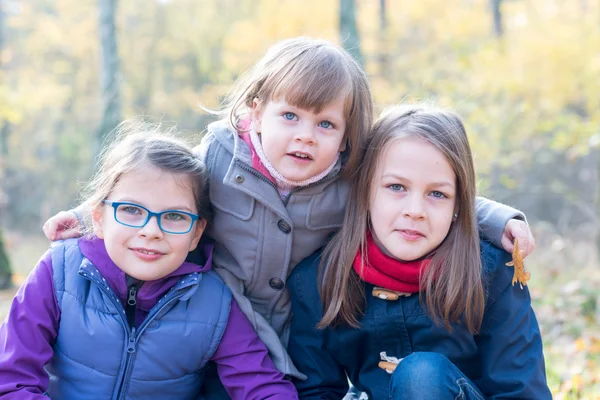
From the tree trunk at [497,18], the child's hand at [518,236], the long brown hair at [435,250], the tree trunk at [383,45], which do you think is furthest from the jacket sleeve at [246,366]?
the tree trunk at [497,18]

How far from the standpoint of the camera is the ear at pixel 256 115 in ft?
8.22

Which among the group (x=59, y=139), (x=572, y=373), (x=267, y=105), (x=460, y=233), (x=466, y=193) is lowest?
(x=59, y=139)

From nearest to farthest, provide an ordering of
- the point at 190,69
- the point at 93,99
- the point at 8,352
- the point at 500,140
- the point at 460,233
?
1. the point at 8,352
2. the point at 460,233
3. the point at 500,140
4. the point at 190,69
5. the point at 93,99

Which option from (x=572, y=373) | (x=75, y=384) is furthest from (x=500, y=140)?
(x=75, y=384)

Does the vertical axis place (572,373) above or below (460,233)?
below

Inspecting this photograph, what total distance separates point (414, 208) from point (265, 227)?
1.97ft

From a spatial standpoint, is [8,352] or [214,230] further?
[214,230]

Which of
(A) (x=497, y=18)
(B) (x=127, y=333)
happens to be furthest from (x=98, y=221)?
(A) (x=497, y=18)

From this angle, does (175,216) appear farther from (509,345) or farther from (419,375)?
(509,345)

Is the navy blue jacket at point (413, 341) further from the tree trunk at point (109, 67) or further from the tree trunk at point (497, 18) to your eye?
the tree trunk at point (497, 18)

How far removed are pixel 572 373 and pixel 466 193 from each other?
1.67m

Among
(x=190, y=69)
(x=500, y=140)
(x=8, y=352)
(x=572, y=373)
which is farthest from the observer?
(x=190, y=69)

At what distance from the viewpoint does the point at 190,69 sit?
54.4ft

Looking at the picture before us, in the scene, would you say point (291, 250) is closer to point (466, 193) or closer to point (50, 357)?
point (466, 193)
